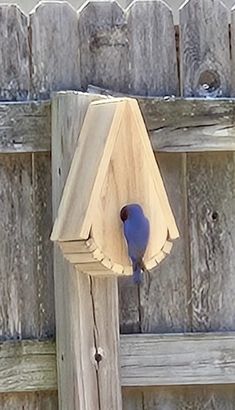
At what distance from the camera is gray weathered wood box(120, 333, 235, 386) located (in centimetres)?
246

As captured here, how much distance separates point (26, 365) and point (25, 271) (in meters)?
0.22

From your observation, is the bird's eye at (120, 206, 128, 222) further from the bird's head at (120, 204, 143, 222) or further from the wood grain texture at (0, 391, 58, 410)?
the wood grain texture at (0, 391, 58, 410)

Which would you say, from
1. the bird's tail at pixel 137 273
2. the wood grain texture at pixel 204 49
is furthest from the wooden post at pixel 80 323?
the wood grain texture at pixel 204 49

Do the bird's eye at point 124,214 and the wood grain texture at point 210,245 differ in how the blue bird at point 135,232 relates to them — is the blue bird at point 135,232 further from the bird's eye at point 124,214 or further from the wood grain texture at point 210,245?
the wood grain texture at point 210,245

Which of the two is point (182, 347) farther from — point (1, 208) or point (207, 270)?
point (1, 208)

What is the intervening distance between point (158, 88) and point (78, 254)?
1.68 ft

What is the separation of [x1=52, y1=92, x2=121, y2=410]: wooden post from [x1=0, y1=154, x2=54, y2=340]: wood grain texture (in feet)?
0.19

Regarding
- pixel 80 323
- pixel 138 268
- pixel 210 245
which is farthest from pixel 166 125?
pixel 80 323

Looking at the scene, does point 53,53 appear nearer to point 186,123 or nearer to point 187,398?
point 186,123

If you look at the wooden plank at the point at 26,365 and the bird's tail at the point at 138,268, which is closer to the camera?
the bird's tail at the point at 138,268

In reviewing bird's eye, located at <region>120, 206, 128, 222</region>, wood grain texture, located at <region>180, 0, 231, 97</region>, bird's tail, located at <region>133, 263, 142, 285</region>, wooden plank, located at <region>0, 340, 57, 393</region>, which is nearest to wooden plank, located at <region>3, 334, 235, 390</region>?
wooden plank, located at <region>0, 340, 57, 393</region>

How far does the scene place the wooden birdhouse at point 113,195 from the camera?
2.20 metres

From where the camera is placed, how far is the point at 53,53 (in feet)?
8.16

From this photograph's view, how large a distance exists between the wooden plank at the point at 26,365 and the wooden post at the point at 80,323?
3 centimetres
